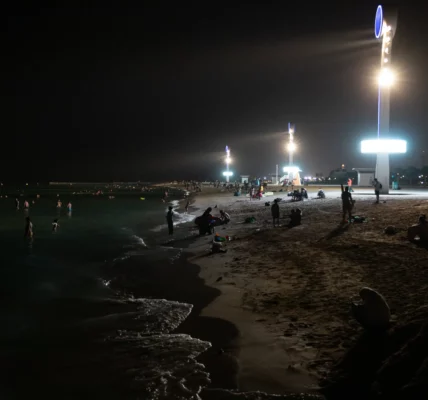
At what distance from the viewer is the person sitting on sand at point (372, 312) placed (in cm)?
621

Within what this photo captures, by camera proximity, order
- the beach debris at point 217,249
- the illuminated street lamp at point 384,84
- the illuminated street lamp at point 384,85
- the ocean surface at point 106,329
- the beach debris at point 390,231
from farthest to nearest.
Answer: the illuminated street lamp at point 384,84 < the illuminated street lamp at point 384,85 < the beach debris at point 217,249 < the beach debris at point 390,231 < the ocean surface at point 106,329

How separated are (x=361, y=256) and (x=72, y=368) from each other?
9196 mm

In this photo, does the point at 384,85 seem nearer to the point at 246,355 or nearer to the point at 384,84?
the point at 384,84

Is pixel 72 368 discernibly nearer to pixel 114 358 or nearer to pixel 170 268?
pixel 114 358

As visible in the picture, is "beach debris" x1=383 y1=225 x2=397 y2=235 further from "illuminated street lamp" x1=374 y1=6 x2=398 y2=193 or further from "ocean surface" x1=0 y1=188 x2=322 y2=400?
"illuminated street lamp" x1=374 y1=6 x2=398 y2=193

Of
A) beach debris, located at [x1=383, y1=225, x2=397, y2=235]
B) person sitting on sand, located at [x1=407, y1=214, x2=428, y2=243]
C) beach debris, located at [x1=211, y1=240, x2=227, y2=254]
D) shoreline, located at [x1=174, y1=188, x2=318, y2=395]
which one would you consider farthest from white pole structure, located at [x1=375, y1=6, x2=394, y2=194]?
shoreline, located at [x1=174, y1=188, x2=318, y2=395]

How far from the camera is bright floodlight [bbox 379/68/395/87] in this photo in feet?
135

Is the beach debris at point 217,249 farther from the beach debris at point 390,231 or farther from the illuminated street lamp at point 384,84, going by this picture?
the illuminated street lamp at point 384,84

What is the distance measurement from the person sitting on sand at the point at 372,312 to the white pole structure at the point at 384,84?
36146mm

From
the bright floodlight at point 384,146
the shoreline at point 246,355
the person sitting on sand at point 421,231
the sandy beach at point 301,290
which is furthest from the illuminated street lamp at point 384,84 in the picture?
the shoreline at point 246,355

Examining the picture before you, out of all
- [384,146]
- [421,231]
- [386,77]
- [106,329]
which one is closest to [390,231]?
[421,231]

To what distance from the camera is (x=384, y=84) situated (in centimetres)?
4138

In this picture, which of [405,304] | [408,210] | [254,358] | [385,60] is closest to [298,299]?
[405,304]

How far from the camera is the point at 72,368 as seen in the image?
261 inches
